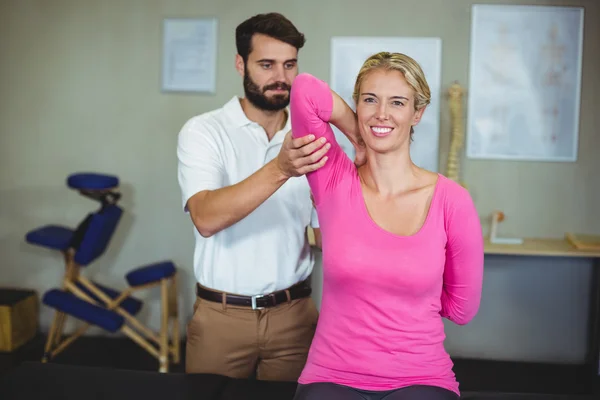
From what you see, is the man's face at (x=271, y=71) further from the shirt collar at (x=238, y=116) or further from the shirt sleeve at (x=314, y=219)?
the shirt sleeve at (x=314, y=219)

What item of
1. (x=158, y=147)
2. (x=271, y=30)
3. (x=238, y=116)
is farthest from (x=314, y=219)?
(x=158, y=147)

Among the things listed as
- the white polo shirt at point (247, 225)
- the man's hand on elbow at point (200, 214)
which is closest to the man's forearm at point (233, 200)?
the man's hand on elbow at point (200, 214)

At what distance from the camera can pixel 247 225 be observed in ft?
6.54

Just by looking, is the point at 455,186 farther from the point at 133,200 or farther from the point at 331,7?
the point at 133,200

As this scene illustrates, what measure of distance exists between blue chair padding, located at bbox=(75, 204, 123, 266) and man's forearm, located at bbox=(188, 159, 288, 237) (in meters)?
1.58

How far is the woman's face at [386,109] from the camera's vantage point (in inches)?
58.4

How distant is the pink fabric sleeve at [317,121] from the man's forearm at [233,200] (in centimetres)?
11

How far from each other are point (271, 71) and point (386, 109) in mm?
651

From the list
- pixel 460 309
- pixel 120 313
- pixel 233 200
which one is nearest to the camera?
pixel 460 309

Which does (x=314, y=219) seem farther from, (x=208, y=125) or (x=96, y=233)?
(x=96, y=233)

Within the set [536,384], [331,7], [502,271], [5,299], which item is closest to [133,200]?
[5,299]

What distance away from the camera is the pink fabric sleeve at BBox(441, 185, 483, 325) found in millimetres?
1428

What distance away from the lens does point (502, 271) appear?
3746 millimetres

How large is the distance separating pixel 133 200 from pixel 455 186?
2.84 m
